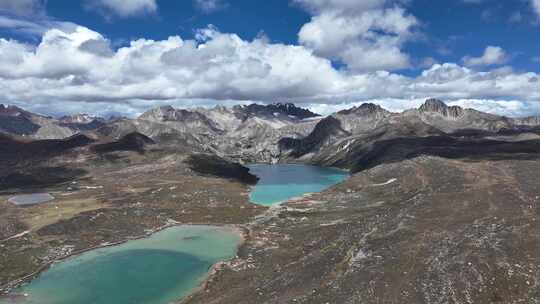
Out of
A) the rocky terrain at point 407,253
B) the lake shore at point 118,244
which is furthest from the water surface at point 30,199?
the rocky terrain at point 407,253

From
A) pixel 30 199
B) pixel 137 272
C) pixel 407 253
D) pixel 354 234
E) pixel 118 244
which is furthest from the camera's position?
pixel 30 199

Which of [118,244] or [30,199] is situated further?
[30,199]

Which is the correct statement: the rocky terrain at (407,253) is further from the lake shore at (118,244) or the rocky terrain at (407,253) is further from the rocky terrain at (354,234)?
the lake shore at (118,244)

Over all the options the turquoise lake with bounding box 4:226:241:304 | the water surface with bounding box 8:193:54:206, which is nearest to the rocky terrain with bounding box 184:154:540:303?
the turquoise lake with bounding box 4:226:241:304

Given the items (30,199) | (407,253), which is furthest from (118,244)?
(30,199)

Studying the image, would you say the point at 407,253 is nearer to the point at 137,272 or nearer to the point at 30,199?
the point at 137,272

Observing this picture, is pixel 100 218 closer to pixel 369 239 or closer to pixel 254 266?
pixel 254 266

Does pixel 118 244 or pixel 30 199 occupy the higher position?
pixel 118 244

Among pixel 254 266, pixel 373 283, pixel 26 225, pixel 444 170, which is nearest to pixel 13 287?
pixel 254 266

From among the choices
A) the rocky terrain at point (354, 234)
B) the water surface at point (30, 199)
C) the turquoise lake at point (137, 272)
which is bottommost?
the water surface at point (30, 199)
